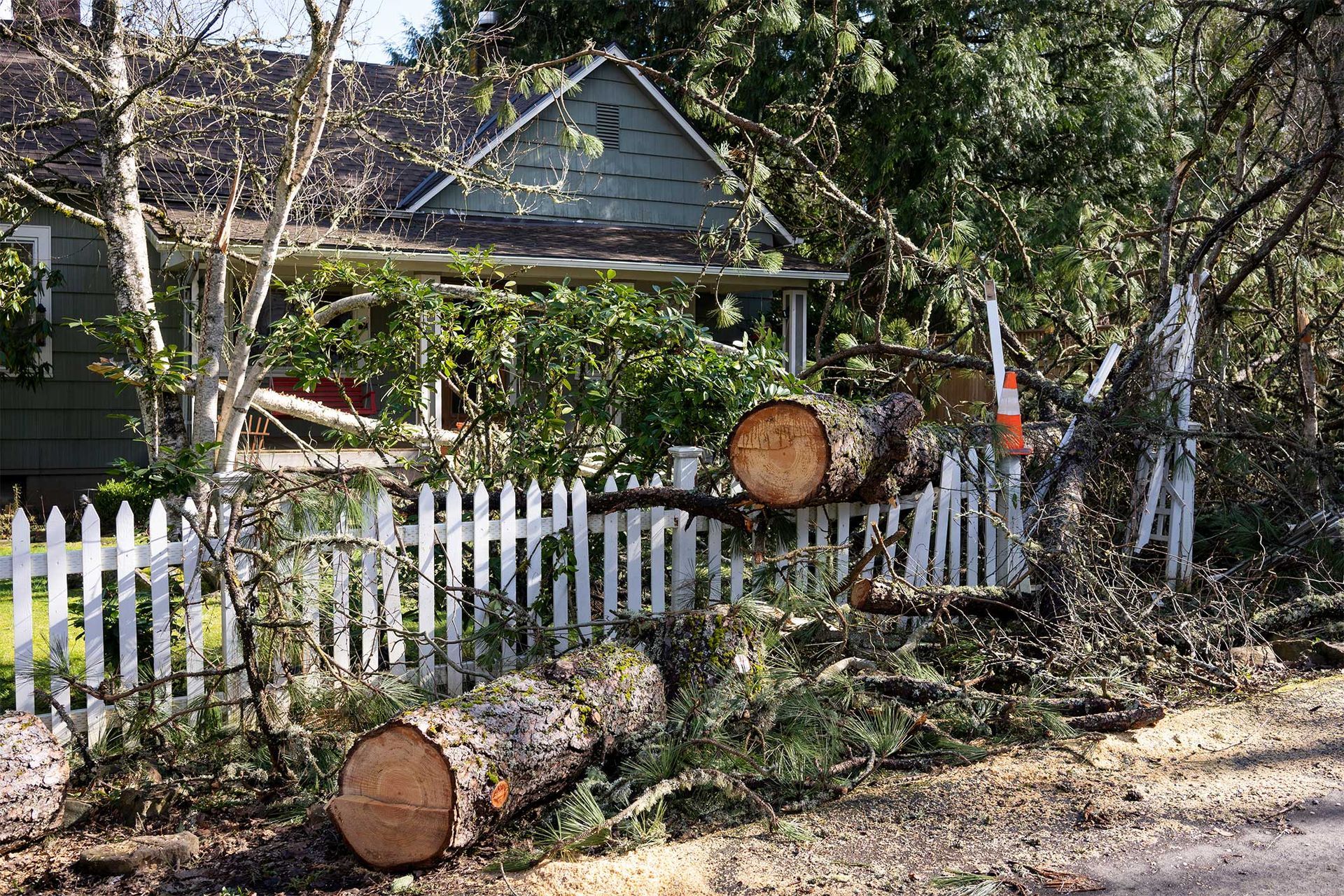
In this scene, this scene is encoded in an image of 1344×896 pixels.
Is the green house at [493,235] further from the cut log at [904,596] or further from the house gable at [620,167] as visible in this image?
the cut log at [904,596]

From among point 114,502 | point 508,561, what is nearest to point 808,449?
point 508,561

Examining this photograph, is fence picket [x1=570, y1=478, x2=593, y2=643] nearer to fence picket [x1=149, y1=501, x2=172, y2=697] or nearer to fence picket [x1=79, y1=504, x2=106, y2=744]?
fence picket [x1=149, y1=501, x2=172, y2=697]

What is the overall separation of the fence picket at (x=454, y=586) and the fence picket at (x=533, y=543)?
305 mm

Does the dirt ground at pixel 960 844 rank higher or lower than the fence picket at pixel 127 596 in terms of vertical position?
lower

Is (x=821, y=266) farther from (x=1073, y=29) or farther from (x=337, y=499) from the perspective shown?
(x=337, y=499)

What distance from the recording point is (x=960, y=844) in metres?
3.33

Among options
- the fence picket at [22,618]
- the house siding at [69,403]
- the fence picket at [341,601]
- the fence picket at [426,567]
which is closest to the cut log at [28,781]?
the fence picket at [22,618]

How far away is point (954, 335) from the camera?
353 inches

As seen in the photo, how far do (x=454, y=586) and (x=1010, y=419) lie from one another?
3136 mm

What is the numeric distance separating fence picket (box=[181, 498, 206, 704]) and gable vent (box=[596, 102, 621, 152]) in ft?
34.9

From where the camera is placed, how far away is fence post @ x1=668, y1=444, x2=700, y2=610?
5176 millimetres

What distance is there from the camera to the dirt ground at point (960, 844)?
10.2 feet

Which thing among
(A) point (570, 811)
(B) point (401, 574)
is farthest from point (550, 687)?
(B) point (401, 574)

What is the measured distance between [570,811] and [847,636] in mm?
1714
